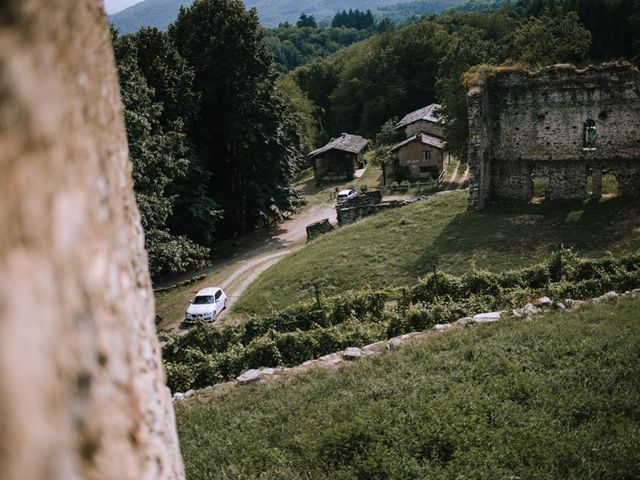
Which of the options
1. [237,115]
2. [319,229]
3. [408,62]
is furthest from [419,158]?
[408,62]

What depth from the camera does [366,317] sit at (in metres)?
16.8

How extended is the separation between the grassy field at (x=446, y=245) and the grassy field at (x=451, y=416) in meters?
10.3

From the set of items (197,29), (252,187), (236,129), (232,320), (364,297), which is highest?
(197,29)

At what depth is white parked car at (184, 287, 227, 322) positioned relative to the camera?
24.0 meters

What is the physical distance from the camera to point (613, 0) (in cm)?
6588

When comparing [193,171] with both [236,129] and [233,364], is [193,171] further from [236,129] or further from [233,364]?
[233,364]

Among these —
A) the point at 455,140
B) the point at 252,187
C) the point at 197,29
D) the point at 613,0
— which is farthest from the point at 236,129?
the point at 613,0

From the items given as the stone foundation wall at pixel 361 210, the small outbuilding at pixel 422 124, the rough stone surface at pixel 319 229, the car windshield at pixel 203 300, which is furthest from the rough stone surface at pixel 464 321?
the small outbuilding at pixel 422 124

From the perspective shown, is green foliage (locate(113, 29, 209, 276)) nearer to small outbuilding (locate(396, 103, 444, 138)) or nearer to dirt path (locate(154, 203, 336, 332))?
dirt path (locate(154, 203, 336, 332))

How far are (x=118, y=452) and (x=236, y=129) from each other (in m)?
35.0

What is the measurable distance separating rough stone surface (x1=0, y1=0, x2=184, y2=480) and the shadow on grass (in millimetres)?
19962

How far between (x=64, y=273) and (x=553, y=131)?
27.9 metres

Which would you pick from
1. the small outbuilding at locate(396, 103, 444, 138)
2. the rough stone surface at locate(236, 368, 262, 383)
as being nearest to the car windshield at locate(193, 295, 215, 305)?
the rough stone surface at locate(236, 368, 262, 383)

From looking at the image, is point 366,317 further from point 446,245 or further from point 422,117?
point 422,117
